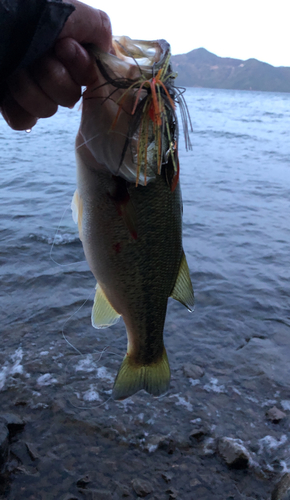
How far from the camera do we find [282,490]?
2.58 meters

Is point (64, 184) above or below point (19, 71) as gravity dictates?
below

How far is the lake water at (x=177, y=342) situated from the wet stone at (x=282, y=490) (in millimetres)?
101

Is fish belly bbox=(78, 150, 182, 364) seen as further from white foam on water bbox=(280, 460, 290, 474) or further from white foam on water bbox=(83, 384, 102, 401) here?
white foam on water bbox=(280, 460, 290, 474)

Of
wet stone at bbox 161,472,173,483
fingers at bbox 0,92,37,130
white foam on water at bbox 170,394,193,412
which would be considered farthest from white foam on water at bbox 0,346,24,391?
fingers at bbox 0,92,37,130

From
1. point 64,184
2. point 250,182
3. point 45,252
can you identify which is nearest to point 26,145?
point 64,184

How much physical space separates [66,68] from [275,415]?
3240mm

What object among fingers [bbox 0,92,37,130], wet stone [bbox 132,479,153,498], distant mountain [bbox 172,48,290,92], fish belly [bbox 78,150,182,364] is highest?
distant mountain [bbox 172,48,290,92]

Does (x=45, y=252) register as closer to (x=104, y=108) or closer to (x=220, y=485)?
(x=220, y=485)

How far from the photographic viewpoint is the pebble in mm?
2906

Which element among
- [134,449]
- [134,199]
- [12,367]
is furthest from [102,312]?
[12,367]

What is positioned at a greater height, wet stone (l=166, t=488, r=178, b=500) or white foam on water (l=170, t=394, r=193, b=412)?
white foam on water (l=170, t=394, r=193, b=412)

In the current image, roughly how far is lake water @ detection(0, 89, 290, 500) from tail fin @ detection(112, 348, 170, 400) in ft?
2.72

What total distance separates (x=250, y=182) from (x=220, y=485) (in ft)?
33.6

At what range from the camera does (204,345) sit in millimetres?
4316
